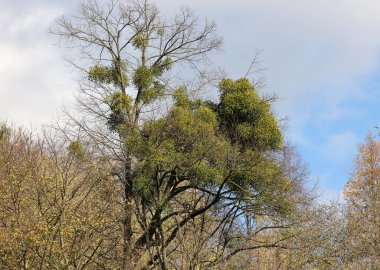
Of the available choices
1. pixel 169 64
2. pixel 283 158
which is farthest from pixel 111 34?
pixel 283 158

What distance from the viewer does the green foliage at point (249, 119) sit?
1399 centimetres

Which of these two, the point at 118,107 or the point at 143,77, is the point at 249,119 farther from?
the point at 118,107

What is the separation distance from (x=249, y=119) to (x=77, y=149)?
4.91m

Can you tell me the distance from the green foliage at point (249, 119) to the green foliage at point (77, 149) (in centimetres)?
407

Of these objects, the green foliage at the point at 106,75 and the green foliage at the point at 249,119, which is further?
the green foliage at the point at 106,75

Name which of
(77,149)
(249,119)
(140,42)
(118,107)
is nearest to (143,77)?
(118,107)

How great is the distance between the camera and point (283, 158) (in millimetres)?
16672

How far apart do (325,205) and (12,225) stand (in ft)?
27.4

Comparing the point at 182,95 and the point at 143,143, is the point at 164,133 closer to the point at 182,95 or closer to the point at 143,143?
the point at 143,143

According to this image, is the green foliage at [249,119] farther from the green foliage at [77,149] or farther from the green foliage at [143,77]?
the green foliage at [77,149]

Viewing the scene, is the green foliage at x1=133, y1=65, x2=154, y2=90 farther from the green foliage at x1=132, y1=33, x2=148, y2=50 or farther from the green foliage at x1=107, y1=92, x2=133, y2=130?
the green foliage at x1=132, y1=33, x2=148, y2=50

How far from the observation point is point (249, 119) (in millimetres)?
14188

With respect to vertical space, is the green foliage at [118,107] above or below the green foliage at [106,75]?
below

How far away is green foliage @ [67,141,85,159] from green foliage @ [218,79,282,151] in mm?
4067
